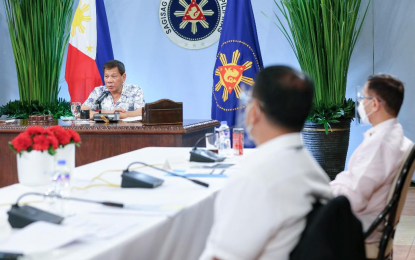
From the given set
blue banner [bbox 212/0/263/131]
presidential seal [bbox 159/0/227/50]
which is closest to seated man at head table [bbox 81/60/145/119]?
blue banner [bbox 212/0/263/131]

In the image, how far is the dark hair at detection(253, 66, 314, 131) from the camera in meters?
1.40

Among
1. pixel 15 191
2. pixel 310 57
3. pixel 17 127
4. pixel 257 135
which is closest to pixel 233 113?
pixel 310 57

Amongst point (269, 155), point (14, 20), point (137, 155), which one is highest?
point (14, 20)

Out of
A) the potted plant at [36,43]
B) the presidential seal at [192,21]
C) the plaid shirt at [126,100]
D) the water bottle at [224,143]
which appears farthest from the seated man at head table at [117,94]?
the water bottle at [224,143]

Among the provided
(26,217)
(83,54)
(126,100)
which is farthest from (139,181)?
(83,54)

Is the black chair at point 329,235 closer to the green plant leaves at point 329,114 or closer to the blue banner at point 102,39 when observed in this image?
the green plant leaves at point 329,114

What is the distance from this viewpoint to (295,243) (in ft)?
4.44

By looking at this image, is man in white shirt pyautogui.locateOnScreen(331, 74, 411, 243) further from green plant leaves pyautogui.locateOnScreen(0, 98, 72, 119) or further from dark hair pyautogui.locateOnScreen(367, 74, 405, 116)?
green plant leaves pyautogui.locateOnScreen(0, 98, 72, 119)

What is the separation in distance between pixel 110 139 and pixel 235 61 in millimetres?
1897

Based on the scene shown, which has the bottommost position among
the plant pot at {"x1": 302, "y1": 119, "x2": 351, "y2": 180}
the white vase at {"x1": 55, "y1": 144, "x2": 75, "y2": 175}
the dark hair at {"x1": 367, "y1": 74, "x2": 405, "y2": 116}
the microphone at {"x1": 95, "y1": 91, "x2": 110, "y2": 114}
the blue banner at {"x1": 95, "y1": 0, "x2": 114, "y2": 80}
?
the plant pot at {"x1": 302, "y1": 119, "x2": 351, "y2": 180}

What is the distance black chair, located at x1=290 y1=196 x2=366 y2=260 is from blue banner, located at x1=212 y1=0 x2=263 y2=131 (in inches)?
168

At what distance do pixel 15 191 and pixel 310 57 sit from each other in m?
3.85

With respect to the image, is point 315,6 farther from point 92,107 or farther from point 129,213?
point 129,213

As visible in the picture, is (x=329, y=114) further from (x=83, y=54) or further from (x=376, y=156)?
(x=376, y=156)
